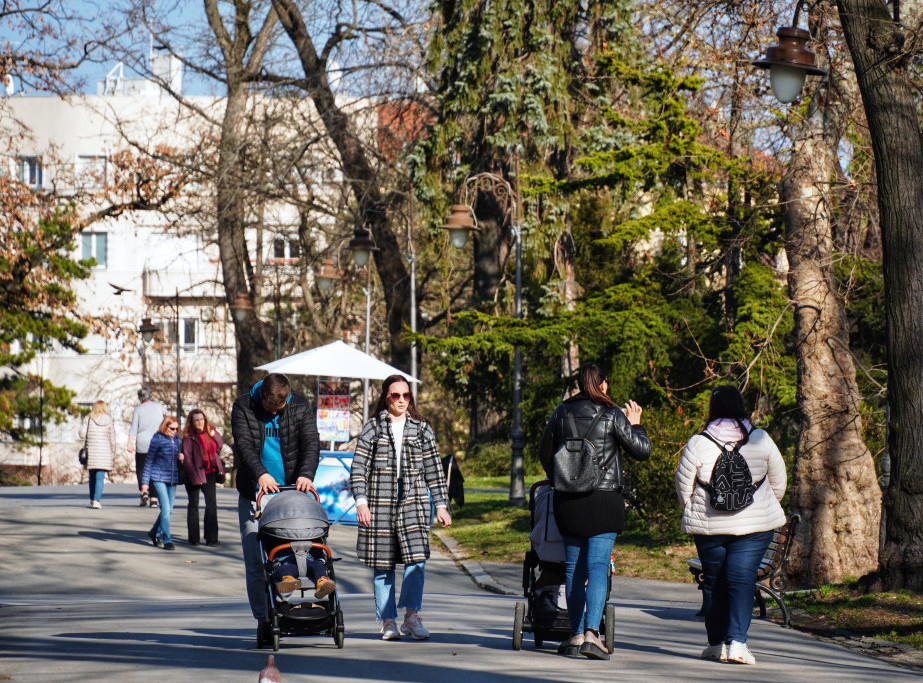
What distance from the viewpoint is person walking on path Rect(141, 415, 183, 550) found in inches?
689

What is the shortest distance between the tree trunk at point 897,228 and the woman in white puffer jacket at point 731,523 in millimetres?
3406

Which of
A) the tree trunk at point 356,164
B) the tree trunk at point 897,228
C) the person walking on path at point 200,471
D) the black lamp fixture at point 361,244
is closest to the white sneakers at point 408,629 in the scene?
the tree trunk at point 897,228

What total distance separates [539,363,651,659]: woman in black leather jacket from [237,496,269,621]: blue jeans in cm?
192

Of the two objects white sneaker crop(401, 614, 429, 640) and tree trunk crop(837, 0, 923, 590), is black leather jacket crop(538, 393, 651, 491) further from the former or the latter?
tree trunk crop(837, 0, 923, 590)

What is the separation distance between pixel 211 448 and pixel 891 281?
9399mm

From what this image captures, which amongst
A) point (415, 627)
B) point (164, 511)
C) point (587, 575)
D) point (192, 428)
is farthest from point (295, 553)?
point (192, 428)

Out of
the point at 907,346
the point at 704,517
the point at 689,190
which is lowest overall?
the point at 704,517

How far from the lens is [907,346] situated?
39.1 feet

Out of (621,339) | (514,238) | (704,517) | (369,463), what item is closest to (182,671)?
(369,463)

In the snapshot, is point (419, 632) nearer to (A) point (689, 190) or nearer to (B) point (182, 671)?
(B) point (182, 671)

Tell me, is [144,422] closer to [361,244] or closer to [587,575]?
[361,244]

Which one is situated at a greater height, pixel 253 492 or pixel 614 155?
pixel 614 155

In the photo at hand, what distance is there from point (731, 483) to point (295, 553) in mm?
2735

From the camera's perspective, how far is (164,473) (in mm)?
17953
